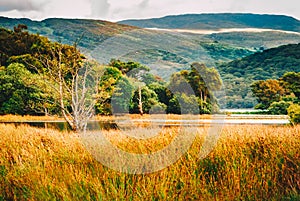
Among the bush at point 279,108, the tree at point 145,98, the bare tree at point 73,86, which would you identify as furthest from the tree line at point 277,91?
the bare tree at point 73,86

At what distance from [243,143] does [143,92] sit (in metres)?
18.5

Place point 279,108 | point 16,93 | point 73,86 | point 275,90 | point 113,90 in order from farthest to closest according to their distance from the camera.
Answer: point 275,90 → point 279,108 → point 16,93 → point 113,90 → point 73,86

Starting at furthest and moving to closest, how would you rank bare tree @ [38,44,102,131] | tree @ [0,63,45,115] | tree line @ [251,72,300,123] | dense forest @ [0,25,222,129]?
1. tree line @ [251,72,300,123]
2. tree @ [0,63,45,115]
3. dense forest @ [0,25,222,129]
4. bare tree @ [38,44,102,131]

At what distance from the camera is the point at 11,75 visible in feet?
98.8

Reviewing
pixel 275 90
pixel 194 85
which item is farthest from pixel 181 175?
pixel 275 90

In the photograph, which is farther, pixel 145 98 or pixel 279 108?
pixel 279 108

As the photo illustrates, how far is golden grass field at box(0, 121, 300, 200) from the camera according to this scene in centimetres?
413

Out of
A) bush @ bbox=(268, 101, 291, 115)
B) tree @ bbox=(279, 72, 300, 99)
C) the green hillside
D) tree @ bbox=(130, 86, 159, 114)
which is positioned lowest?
bush @ bbox=(268, 101, 291, 115)

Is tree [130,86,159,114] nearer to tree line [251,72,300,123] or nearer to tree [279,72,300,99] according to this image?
tree line [251,72,300,123]

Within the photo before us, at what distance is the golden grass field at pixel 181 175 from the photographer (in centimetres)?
413

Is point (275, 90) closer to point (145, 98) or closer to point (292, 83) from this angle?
point (292, 83)

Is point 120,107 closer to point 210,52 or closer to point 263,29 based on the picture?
point 210,52

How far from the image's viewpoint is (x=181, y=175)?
15.1 ft

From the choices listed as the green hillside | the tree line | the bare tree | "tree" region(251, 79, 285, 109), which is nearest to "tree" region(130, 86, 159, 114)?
the bare tree
